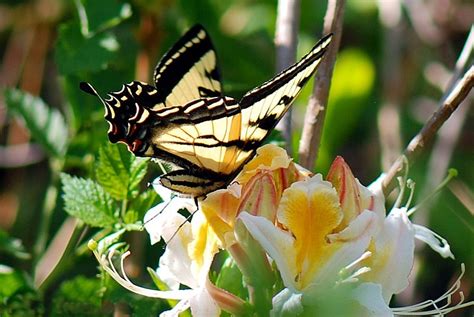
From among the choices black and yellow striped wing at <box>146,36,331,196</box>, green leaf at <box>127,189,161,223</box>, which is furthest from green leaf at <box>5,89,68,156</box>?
black and yellow striped wing at <box>146,36,331,196</box>

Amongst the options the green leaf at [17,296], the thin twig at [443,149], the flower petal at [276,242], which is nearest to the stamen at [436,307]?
the flower petal at [276,242]

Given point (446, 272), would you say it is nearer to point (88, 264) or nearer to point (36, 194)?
point (88, 264)

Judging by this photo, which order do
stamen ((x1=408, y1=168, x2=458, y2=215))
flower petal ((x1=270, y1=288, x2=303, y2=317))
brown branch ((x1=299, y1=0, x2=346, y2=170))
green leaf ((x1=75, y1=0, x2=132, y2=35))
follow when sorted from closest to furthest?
1. flower petal ((x1=270, y1=288, x2=303, y2=317))
2. stamen ((x1=408, y1=168, x2=458, y2=215))
3. brown branch ((x1=299, y1=0, x2=346, y2=170))
4. green leaf ((x1=75, y1=0, x2=132, y2=35))

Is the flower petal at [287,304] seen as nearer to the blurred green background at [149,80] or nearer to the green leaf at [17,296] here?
the blurred green background at [149,80]

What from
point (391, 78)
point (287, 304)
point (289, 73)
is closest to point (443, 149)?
point (391, 78)

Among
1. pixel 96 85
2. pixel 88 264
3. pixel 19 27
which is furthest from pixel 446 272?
pixel 19 27

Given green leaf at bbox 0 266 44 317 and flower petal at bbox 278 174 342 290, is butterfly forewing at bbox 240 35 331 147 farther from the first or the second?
green leaf at bbox 0 266 44 317

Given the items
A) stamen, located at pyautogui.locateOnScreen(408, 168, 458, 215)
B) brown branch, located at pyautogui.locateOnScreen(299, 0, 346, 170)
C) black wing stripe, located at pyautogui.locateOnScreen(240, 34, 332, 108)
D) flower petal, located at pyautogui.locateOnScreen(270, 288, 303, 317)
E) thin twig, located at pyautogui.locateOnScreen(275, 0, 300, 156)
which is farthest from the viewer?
thin twig, located at pyautogui.locateOnScreen(275, 0, 300, 156)

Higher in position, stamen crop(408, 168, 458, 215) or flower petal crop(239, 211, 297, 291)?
stamen crop(408, 168, 458, 215)

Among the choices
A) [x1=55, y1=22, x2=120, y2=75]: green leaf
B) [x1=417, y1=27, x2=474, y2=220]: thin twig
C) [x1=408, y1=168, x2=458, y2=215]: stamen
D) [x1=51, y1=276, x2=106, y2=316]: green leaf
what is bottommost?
[x1=51, y1=276, x2=106, y2=316]: green leaf
